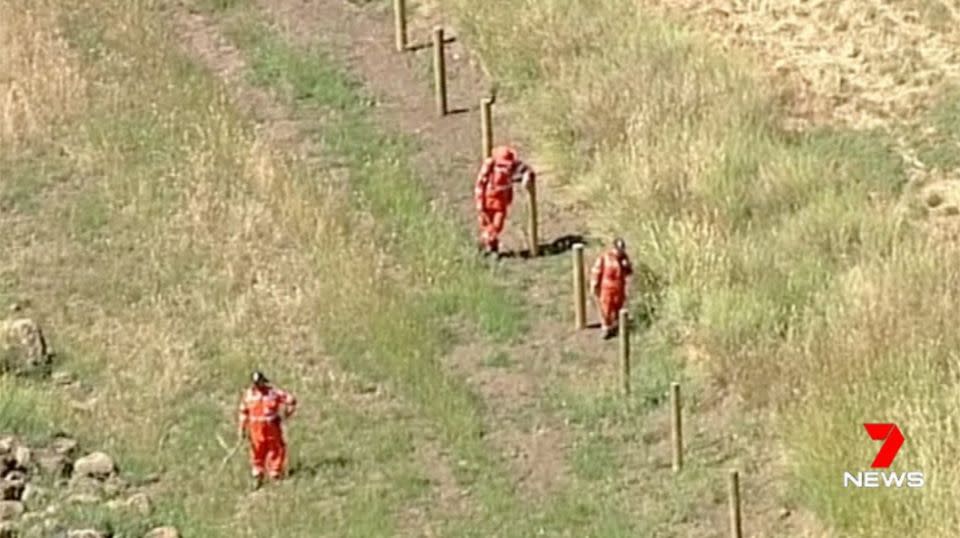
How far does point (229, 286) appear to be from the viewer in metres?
24.1

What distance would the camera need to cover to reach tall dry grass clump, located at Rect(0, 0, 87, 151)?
91.1 ft

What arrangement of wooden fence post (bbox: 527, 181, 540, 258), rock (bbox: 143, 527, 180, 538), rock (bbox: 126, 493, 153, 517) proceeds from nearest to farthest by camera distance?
rock (bbox: 143, 527, 180, 538), rock (bbox: 126, 493, 153, 517), wooden fence post (bbox: 527, 181, 540, 258)

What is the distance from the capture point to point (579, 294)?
23.2m

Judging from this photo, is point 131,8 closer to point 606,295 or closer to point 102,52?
point 102,52

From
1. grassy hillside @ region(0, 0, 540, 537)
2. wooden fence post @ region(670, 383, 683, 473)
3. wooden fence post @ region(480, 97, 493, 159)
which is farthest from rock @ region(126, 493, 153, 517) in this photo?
wooden fence post @ region(480, 97, 493, 159)

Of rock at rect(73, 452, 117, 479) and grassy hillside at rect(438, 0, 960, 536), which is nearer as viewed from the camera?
grassy hillside at rect(438, 0, 960, 536)

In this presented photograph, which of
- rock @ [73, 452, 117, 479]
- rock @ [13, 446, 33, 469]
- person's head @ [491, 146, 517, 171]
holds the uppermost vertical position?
person's head @ [491, 146, 517, 171]

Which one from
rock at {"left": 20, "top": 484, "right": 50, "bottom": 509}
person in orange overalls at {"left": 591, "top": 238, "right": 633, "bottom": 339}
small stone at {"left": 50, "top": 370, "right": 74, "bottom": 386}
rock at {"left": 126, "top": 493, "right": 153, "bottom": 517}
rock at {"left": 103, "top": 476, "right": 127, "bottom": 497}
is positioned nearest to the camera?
rock at {"left": 126, "top": 493, "right": 153, "bottom": 517}

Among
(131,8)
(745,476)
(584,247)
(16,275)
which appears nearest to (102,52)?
(131,8)

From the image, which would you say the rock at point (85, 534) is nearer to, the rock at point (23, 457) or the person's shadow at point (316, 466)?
the rock at point (23, 457)

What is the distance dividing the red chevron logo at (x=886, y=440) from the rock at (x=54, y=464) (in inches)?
258

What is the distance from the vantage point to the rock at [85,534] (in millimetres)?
19375

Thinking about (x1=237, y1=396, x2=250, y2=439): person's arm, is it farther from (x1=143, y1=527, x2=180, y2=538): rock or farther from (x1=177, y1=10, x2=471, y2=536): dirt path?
(x1=143, y1=527, x2=180, y2=538): rock

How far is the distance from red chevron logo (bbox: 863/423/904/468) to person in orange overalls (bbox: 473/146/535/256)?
19.2 ft
